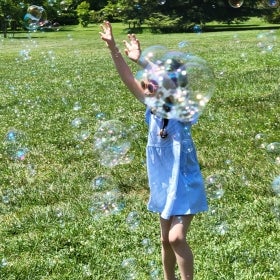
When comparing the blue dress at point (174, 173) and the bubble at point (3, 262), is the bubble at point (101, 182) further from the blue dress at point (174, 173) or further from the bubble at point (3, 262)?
the blue dress at point (174, 173)

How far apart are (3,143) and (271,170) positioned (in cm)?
381

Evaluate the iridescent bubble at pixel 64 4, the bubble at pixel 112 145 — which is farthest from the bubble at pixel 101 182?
the iridescent bubble at pixel 64 4

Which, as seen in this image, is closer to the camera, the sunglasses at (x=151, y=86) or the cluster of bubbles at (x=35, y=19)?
the sunglasses at (x=151, y=86)

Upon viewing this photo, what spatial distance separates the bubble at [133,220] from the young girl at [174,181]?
4.10 feet

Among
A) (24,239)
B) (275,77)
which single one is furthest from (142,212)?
(275,77)

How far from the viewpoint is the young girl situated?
Answer: 333cm

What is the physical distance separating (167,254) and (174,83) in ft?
3.51

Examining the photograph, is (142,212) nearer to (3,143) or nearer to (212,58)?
(3,143)

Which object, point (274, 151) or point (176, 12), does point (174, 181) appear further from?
point (176, 12)

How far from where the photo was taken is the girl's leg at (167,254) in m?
3.51

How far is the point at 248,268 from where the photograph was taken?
396 cm

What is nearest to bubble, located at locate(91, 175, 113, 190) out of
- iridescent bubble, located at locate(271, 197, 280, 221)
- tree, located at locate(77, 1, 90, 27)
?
iridescent bubble, located at locate(271, 197, 280, 221)

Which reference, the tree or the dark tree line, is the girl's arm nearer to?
the dark tree line

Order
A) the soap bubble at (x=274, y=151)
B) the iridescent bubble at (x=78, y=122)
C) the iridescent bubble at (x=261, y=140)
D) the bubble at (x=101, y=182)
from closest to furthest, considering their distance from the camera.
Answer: the bubble at (x=101, y=182)
the soap bubble at (x=274, y=151)
the iridescent bubble at (x=261, y=140)
the iridescent bubble at (x=78, y=122)
